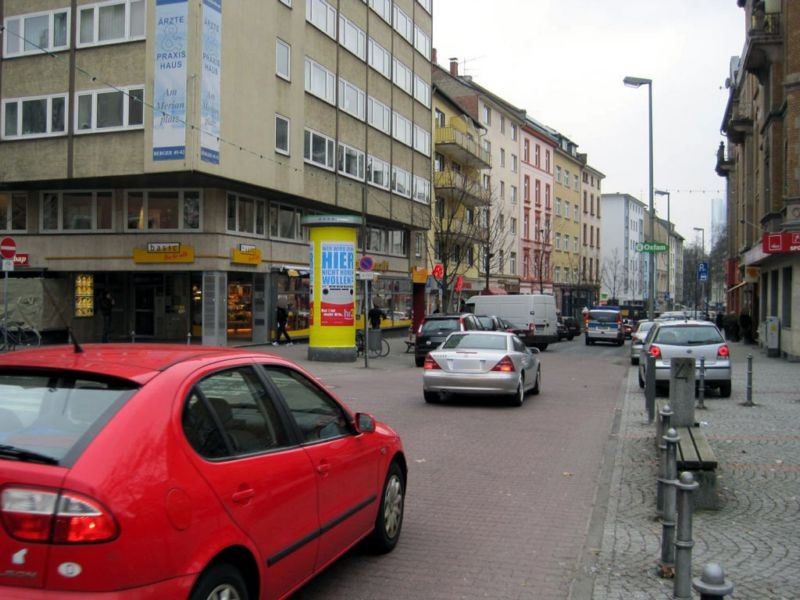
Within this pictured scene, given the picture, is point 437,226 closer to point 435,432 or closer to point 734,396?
point 734,396

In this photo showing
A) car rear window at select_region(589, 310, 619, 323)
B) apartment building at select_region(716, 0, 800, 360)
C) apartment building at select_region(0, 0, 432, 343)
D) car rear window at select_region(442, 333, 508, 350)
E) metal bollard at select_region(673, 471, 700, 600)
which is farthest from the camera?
car rear window at select_region(589, 310, 619, 323)

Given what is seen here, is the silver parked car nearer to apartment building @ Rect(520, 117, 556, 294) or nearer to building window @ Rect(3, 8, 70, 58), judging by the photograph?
building window @ Rect(3, 8, 70, 58)

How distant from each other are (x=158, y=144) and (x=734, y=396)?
17.7 metres

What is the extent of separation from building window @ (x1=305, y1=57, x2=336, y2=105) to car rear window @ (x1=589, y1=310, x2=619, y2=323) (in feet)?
59.3

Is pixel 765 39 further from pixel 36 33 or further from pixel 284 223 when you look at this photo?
pixel 36 33

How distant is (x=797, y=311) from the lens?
2561 centimetres

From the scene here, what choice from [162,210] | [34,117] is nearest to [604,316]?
[162,210]

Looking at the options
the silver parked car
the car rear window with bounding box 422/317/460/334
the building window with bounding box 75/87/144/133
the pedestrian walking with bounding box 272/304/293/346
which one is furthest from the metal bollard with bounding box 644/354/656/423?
the pedestrian walking with bounding box 272/304/293/346

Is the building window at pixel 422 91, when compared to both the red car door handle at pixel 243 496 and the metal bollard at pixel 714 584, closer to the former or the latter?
the red car door handle at pixel 243 496

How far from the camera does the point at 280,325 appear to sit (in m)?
29.1

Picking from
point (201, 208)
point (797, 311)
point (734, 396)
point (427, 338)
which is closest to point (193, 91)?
point (201, 208)

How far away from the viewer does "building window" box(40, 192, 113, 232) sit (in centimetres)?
2761

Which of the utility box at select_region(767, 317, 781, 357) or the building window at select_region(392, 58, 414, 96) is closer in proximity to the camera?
the utility box at select_region(767, 317, 781, 357)

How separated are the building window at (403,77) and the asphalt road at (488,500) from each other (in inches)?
1050
